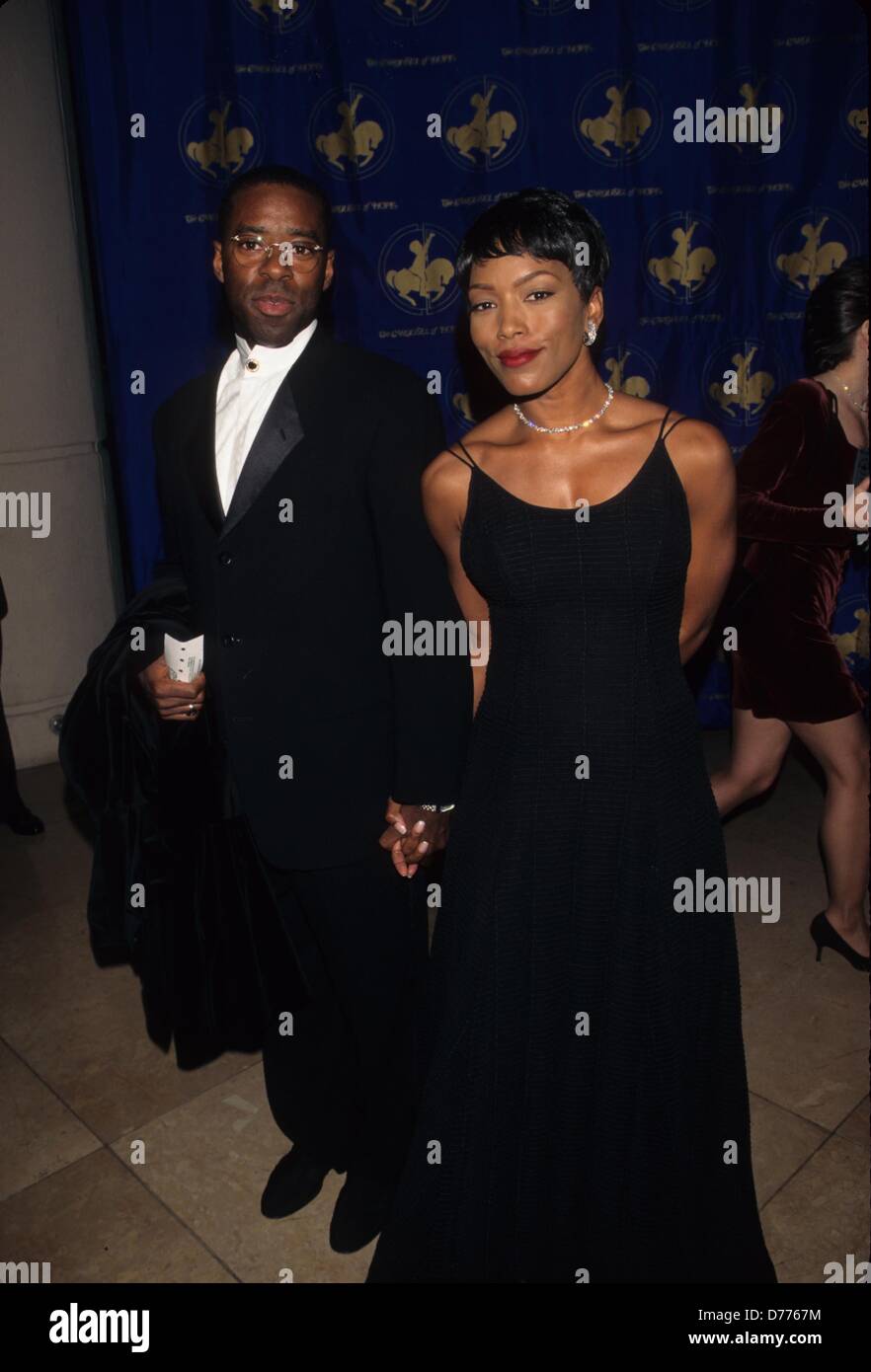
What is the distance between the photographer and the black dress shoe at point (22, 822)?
4.64 metres

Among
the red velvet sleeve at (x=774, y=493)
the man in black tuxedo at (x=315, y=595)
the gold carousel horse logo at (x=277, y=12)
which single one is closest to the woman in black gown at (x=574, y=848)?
the man in black tuxedo at (x=315, y=595)

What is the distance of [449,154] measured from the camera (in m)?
4.75

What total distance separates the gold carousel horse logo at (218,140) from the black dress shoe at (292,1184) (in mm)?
4125

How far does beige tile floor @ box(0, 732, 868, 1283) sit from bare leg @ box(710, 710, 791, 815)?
1.68 ft

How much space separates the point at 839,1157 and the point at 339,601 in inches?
80.4

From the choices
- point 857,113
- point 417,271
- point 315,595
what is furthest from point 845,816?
point 857,113

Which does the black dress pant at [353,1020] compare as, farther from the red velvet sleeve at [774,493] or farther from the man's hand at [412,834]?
the red velvet sleeve at [774,493]

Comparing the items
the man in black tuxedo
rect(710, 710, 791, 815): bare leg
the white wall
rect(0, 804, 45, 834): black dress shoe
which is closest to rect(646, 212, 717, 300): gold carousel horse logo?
rect(710, 710, 791, 815): bare leg

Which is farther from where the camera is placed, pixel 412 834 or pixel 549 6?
pixel 549 6

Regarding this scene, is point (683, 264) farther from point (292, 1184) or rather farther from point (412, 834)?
point (292, 1184)

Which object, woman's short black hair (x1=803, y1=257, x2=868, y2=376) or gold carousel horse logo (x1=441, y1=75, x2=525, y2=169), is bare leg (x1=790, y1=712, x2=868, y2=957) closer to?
woman's short black hair (x1=803, y1=257, x2=868, y2=376)

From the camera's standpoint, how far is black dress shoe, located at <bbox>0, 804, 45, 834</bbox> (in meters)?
4.64

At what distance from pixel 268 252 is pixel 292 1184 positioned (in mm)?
2242

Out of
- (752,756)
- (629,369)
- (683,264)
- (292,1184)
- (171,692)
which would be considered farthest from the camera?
(629,369)
